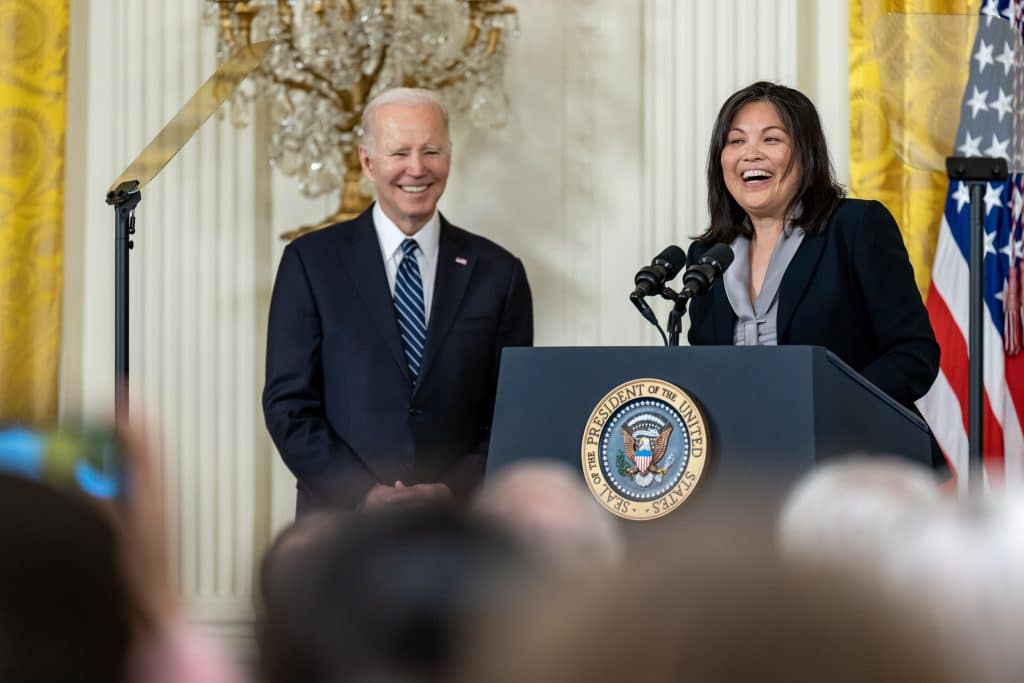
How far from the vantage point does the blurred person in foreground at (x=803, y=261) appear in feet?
8.63

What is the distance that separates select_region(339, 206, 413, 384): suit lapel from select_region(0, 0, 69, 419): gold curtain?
5.60 ft

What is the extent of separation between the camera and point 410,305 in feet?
10.7

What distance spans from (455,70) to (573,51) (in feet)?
2.01

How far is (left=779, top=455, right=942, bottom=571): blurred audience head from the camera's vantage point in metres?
0.50

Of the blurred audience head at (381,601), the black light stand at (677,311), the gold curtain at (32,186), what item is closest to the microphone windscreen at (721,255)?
the black light stand at (677,311)

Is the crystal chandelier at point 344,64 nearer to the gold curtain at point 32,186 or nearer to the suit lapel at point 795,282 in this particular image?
the gold curtain at point 32,186

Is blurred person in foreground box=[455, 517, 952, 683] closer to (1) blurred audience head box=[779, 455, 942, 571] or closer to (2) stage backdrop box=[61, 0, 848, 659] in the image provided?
(1) blurred audience head box=[779, 455, 942, 571]

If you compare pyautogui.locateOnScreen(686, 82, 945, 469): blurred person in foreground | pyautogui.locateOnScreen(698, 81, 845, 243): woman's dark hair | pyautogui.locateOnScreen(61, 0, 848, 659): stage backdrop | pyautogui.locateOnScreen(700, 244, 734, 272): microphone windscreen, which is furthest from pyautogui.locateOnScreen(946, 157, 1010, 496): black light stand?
pyautogui.locateOnScreen(61, 0, 848, 659): stage backdrop

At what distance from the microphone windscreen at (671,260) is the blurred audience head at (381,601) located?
1.88 meters

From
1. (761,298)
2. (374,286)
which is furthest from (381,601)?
(374,286)

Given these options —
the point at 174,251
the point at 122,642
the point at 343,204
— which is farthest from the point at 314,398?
the point at 122,642

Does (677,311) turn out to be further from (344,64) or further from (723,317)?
(344,64)

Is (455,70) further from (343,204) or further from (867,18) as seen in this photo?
(867,18)

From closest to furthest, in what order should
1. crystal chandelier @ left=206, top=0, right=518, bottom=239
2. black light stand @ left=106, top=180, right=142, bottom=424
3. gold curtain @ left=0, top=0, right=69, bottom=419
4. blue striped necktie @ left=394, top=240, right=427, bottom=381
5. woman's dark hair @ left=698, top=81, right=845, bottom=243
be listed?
1. woman's dark hair @ left=698, top=81, right=845, bottom=243
2. black light stand @ left=106, top=180, right=142, bottom=424
3. blue striped necktie @ left=394, top=240, right=427, bottom=381
4. crystal chandelier @ left=206, top=0, right=518, bottom=239
5. gold curtain @ left=0, top=0, right=69, bottom=419
